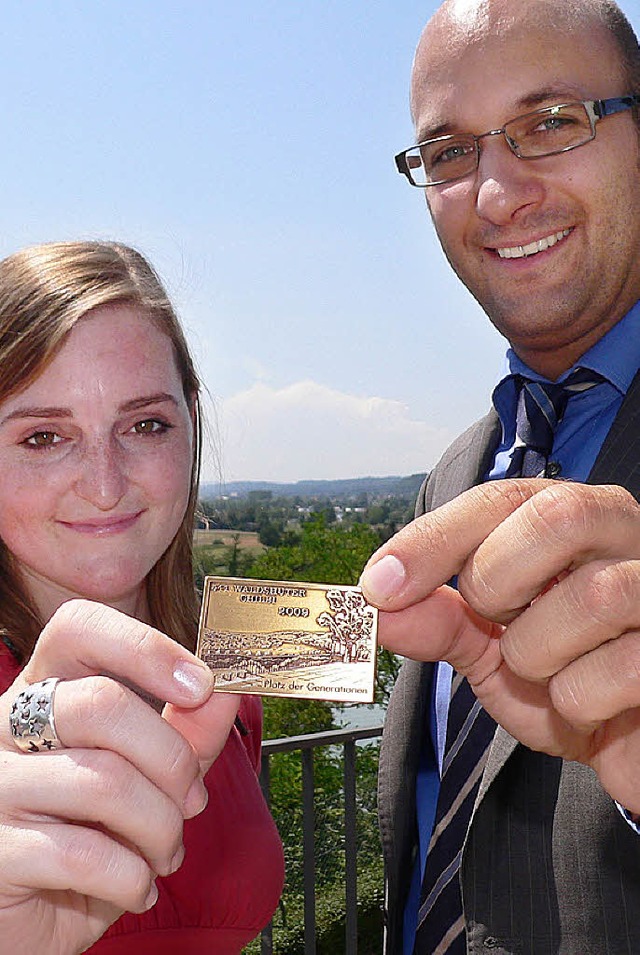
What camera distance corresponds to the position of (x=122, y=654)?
3.58 ft

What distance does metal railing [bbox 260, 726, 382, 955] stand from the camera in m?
3.47

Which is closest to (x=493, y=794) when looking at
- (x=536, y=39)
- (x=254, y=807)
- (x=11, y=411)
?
(x=254, y=807)

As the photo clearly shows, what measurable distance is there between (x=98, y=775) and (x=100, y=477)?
83 cm

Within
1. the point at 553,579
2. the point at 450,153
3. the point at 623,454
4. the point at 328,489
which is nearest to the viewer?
the point at 553,579

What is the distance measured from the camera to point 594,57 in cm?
229

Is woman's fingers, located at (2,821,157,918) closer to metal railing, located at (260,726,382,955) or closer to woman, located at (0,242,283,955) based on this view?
woman, located at (0,242,283,955)

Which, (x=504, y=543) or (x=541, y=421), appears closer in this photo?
(x=504, y=543)

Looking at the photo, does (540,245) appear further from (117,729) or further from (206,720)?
(117,729)

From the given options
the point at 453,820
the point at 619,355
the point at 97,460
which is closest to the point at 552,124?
the point at 619,355

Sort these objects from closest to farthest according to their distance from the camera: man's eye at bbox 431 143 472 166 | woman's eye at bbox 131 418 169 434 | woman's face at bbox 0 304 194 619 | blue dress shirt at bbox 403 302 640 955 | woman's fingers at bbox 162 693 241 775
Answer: woman's fingers at bbox 162 693 241 775, woman's face at bbox 0 304 194 619, woman's eye at bbox 131 418 169 434, blue dress shirt at bbox 403 302 640 955, man's eye at bbox 431 143 472 166

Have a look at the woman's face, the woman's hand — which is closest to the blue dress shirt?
the woman's face

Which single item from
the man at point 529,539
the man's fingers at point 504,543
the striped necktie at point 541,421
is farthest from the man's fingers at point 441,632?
the striped necktie at point 541,421

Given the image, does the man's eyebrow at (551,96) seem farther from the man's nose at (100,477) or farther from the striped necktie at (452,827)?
the striped necktie at (452,827)

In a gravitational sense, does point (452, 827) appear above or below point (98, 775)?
below
